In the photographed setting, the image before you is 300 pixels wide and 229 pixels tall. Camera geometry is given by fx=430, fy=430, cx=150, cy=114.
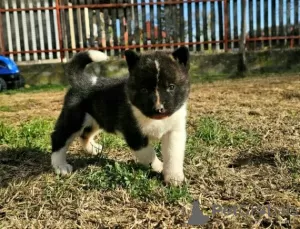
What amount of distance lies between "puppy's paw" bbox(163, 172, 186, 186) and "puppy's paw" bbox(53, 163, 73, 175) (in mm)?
860

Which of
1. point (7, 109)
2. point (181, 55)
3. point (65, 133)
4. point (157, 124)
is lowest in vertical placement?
point (7, 109)

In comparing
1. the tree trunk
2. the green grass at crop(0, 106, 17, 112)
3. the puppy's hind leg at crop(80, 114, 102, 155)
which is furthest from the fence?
the puppy's hind leg at crop(80, 114, 102, 155)

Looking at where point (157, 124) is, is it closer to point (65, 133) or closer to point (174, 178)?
point (174, 178)

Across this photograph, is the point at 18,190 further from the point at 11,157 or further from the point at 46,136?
the point at 46,136

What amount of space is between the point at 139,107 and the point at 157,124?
203mm

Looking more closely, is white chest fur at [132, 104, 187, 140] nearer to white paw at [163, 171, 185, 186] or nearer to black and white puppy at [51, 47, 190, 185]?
black and white puppy at [51, 47, 190, 185]

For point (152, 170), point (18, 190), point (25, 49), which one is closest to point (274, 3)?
point (25, 49)

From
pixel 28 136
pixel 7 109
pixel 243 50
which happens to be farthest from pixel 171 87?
pixel 243 50

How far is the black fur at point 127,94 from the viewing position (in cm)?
314

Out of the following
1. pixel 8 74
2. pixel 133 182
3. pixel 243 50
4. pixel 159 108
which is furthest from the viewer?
pixel 243 50

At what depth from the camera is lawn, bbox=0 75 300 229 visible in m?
2.79

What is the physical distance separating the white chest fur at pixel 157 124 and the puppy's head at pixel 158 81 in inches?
3.8

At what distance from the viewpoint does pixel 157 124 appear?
3.35 m

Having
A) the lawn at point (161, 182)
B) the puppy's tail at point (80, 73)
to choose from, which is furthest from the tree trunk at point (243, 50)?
the puppy's tail at point (80, 73)
